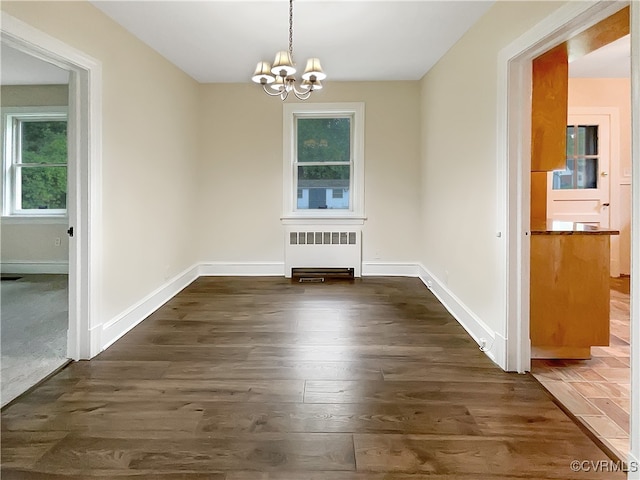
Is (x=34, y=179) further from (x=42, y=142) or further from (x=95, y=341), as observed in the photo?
(x=95, y=341)

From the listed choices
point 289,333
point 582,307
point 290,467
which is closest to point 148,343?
point 289,333

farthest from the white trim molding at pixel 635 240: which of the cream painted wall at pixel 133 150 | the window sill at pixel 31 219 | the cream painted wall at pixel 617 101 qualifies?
the window sill at pixel 31 219

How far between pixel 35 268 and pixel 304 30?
5.07 m

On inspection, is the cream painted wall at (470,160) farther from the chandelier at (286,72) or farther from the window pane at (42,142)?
the window pane at (42,142)

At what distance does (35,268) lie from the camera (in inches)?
235

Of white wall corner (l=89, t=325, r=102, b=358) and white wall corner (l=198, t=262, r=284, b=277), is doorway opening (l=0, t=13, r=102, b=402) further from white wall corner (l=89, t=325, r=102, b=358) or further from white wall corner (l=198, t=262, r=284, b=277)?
white wall corner (l=198, t=262, r=284, b=277)

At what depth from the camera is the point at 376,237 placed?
5656mm

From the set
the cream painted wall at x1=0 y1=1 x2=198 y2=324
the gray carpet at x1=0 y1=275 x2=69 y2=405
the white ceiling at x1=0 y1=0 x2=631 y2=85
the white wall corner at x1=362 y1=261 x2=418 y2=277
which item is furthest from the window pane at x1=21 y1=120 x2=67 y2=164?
the white wall corner at x1=362 y1=261 x2=418 y2=277

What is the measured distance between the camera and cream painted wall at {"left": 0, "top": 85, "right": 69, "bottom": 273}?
5863 millimetres

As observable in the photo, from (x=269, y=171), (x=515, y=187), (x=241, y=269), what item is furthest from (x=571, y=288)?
(x=241, y=269)

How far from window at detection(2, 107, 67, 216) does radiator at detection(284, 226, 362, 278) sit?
11.2ft

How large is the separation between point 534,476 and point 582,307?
1.55 m

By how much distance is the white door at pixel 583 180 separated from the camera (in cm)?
558

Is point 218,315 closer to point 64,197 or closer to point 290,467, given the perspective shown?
point 290,467
